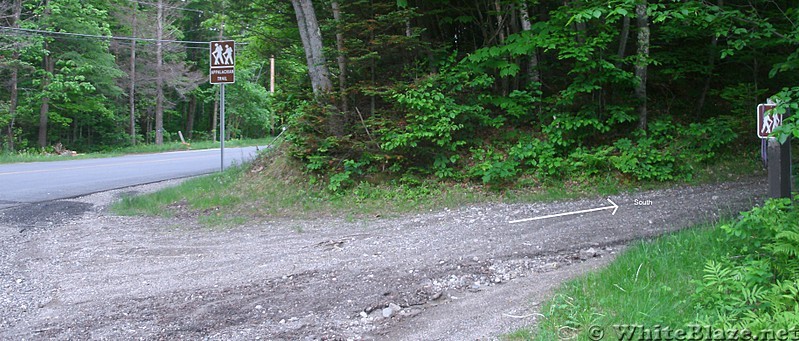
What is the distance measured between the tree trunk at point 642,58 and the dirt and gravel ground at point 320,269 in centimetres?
246

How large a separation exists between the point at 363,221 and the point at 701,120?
763 cm

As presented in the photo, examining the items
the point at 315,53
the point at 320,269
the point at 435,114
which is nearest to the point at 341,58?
the point at 315,53

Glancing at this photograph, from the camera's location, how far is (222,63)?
12781mm

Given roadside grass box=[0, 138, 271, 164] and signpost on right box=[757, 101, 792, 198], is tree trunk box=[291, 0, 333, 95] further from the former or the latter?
roadside grass box=[0, 138, 271, 164]

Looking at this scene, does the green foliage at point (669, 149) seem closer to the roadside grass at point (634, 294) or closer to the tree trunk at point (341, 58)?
the roadside grass at point (634, 294)

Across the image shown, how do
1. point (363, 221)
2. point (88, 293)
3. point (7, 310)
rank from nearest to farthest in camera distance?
1. point (7, 310)
2. point (88, 293)
3. point (363, 221)

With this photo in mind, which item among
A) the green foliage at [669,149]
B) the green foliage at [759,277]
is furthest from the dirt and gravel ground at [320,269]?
the green foliage at [759,277]

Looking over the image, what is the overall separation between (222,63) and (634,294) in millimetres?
10606

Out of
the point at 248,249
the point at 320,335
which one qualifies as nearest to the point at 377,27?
the point at 248,249

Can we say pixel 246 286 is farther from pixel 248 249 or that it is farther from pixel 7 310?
pixel 7 310

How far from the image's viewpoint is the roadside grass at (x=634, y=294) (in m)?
3.95

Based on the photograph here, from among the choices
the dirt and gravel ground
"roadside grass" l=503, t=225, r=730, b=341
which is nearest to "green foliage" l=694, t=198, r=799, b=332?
"roadside grass" l=503, t=225, r=730, b=341

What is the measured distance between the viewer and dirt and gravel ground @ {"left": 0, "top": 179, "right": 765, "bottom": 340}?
4895 millimetres

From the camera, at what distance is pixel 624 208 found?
821 cm
